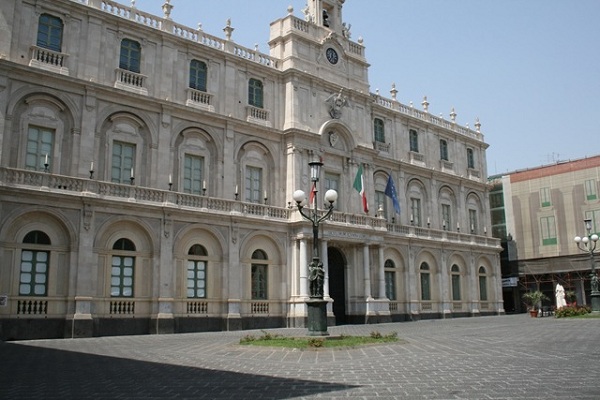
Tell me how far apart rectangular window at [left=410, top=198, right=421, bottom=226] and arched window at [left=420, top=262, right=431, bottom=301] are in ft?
10.9

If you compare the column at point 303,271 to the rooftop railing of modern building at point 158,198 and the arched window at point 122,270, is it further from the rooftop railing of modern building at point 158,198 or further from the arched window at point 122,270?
the arched window at point 122,270

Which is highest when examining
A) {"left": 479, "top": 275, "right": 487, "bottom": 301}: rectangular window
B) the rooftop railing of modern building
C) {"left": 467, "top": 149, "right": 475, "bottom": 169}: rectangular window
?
{"left": 467, "top": 149, "right": 475, "bottom": 169}: rectangular window

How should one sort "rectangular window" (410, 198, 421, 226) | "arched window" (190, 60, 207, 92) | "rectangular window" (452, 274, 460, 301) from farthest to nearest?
"rectangular window" (452, 274, 460, 301), "rectangular window" (410, 198, 421, 226), "arched window" (190, 60, 207, 92)

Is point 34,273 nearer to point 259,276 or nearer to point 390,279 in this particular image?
point 259,276

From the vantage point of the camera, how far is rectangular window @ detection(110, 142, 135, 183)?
28884 millimetres

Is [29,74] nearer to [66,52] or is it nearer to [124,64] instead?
[66,52]

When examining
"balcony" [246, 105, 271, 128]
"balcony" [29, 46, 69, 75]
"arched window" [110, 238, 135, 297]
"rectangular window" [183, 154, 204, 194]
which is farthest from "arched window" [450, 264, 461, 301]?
"balcony" [29, 46, 69, 75]

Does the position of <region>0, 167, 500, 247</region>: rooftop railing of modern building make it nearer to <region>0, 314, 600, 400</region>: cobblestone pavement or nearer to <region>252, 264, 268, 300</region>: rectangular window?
<region>252, 264, 268, 300</region>: rectangular window

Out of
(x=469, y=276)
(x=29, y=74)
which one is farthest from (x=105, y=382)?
(x=469, y=276)

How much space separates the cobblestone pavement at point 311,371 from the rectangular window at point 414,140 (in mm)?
28389

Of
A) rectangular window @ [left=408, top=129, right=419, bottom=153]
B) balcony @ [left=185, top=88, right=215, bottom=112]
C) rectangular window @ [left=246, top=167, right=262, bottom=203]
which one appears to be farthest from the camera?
rectangular window @ [left=408, top=129, right=419, bottom=153]

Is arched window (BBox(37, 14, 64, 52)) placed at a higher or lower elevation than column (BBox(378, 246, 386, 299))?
higher

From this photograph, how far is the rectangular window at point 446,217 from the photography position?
48.2 m

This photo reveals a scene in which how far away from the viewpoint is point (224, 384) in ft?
36.9
